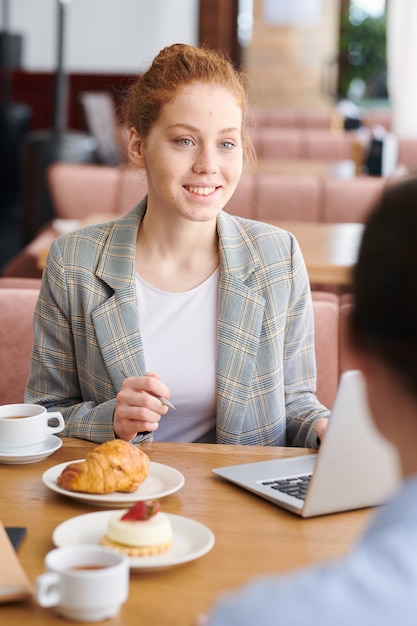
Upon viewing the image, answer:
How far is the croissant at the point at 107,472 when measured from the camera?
1.27 metres

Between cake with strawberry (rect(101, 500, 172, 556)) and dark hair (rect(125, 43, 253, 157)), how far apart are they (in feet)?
3.03

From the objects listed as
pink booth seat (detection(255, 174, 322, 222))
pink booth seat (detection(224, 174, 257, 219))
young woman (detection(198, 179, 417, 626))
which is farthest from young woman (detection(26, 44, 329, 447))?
pink booth seat (detection(255, 174, 322, 222))

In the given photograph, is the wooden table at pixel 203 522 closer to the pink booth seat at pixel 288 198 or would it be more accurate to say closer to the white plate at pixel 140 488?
the white plate at pixel 140 488

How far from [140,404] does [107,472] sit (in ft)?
0.71

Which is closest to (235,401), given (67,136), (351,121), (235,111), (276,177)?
(235,111)

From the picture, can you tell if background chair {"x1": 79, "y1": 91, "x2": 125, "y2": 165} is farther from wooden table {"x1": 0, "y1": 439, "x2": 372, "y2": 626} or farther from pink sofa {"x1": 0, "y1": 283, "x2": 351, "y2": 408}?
wooden table {"x1": 0, "y1": 439, "x2": 372, "y2": 626}

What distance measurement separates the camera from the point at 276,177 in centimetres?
421

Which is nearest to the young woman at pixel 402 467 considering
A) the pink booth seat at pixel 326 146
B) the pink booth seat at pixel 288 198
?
the pink booth seat at pixel 288 198

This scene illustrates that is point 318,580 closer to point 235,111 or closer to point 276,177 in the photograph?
point 235,111

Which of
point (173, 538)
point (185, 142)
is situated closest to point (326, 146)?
point (185, 142)

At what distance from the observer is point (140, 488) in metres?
1.32

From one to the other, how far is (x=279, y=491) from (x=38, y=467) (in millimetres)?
348

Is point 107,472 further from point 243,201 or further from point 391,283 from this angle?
point 243,201

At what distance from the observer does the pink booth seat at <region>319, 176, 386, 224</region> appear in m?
4.14
